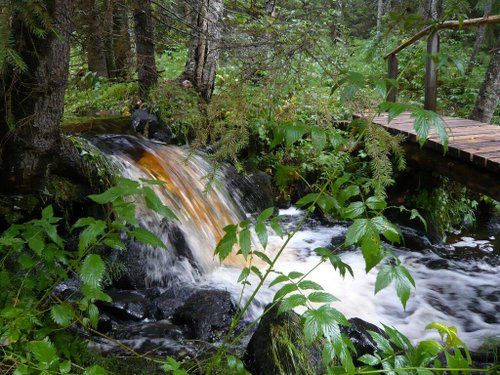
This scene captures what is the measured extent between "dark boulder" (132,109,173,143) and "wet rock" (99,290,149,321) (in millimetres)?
3555

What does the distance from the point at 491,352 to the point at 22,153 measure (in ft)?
14.7

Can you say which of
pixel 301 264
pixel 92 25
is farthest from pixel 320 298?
pixel 301 264

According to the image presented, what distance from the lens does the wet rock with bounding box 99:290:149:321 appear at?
160 inches

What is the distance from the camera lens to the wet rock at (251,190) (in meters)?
7.29

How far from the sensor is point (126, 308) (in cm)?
411

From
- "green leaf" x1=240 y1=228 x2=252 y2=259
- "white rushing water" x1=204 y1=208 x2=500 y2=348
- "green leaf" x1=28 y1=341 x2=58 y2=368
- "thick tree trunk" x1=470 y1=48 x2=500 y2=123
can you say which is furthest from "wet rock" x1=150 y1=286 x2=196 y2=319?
"thick tree trunk" x1=470 y1=48 x2=500 y2=123

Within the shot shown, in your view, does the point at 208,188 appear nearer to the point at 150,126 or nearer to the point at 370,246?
the point at 370,246

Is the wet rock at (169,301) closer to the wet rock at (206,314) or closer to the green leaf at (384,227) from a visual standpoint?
the wet rock at (206,314)

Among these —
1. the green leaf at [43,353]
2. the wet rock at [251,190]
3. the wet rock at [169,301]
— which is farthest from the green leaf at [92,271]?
the wet rock at [251,190]

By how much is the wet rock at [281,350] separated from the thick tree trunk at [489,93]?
816 cm

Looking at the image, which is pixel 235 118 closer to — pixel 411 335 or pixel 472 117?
pixel 411 335

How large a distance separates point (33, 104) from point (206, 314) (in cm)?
228

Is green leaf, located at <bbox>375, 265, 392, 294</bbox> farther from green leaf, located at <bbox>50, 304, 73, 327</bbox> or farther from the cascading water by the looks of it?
the cascading water

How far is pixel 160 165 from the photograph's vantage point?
242 inches
